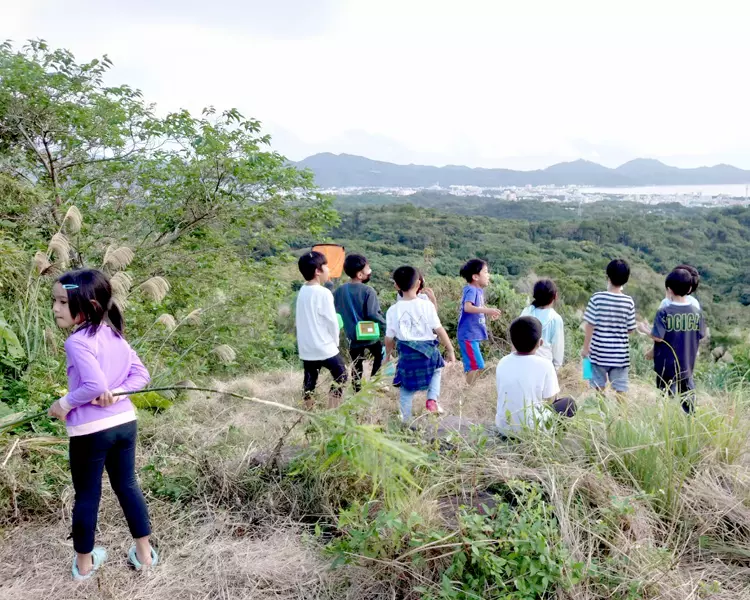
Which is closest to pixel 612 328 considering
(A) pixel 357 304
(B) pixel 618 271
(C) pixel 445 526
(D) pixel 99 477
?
(B) pixel 618 271

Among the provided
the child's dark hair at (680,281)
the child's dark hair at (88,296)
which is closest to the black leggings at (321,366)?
the child's dark hair at (88,296)

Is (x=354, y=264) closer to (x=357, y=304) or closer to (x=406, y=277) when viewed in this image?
(x=357, y=304)

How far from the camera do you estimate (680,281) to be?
12.9ft

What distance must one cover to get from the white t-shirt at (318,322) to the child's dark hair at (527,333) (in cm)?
151

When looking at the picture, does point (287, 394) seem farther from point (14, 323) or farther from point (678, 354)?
point (678, 354)

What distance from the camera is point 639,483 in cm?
277

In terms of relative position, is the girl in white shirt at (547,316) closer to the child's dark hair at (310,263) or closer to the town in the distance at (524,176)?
the child's dark hair at (310,263)

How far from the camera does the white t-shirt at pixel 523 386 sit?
320 centimetres

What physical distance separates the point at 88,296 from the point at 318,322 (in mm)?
2059

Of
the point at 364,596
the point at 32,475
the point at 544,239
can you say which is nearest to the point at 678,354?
the point at 364,596

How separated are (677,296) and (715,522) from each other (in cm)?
189

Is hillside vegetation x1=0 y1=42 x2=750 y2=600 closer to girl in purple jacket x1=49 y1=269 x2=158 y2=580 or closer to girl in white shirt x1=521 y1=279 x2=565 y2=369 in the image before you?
girl in purple jacket x1=49 y1=269 x2=158 y2=580

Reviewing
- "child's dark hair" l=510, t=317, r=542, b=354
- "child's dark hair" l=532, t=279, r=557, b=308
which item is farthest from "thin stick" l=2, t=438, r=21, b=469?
"child's dark hair" l=532, t=279, r=557, b=308

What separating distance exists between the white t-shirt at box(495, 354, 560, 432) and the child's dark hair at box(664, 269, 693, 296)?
1.35 meters
